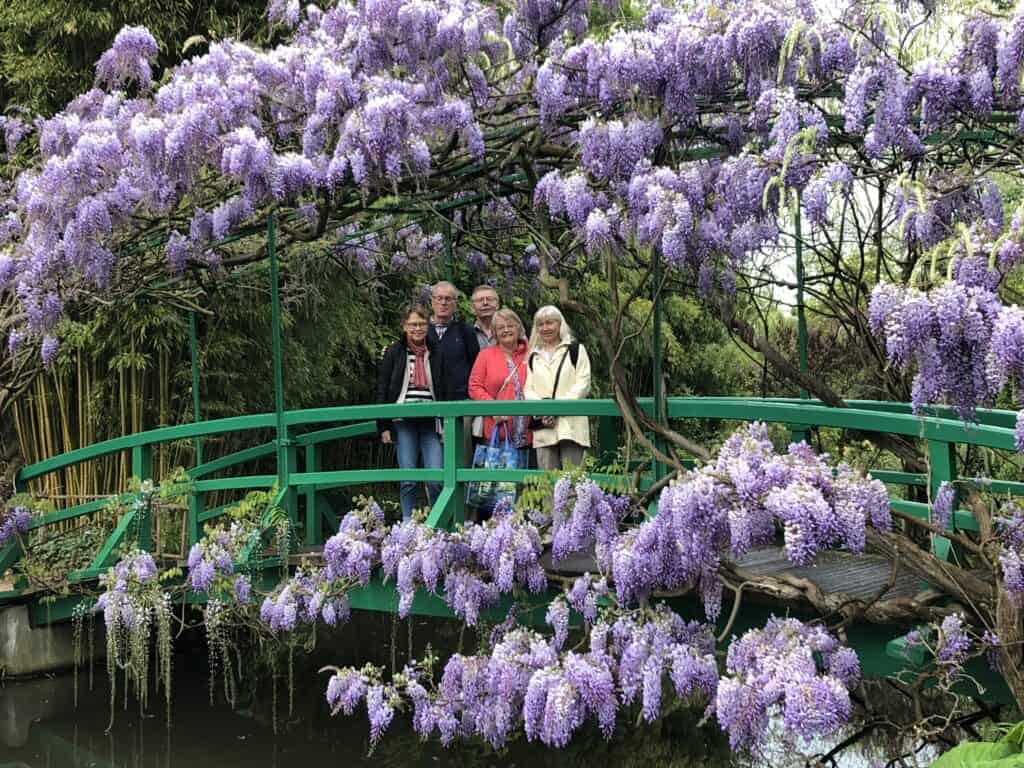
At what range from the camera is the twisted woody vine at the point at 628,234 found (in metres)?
3.85

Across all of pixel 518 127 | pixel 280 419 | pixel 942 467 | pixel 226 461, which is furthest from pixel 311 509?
pixel 942 467

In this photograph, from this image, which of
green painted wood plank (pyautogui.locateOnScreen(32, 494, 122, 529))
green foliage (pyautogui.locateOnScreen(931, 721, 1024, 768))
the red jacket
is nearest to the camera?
green foliage (pyautogui.locateOnScreen(931, 721, 1024, 768))

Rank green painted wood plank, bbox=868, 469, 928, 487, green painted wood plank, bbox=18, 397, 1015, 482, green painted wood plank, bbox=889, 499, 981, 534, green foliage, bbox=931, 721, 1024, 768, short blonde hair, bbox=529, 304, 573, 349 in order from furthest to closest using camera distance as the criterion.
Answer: short blonde hair, bbox=529, 304, 573, 349
green painted wood plank, bbox=868, 469, 928, 487
green painted wood plank, bbox=889, 499, 981, 534
green painted wood plank, bbox=18, 397, 1015, 482
green foliage, bbox=931, 721, 1024, 768

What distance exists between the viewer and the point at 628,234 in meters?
4.86

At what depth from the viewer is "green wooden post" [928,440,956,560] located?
4.03m

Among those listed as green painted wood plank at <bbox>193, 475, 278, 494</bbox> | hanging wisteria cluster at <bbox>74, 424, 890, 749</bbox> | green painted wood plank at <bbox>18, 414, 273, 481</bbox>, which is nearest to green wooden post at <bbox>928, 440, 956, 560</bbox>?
hanging wisteria cluster at <bbox>74, 424, 890, 749</bbox>

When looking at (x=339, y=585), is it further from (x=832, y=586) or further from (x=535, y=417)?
(x=832, y=586)

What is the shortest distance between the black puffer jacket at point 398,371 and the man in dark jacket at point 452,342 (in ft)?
0.10

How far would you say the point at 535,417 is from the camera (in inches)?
210

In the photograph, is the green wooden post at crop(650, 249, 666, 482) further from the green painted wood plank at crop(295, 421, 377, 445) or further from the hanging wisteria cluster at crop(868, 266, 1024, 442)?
the green painted wood plank at crop(295, 421, 377, 445)

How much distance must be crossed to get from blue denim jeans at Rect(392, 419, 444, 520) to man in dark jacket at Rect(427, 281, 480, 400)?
21cm

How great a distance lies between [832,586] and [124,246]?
402 cm

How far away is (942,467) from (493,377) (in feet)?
6.97

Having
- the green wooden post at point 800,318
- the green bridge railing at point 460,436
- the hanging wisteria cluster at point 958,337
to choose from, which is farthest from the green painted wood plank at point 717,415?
the hanging wisteria cluster at point 958,337
